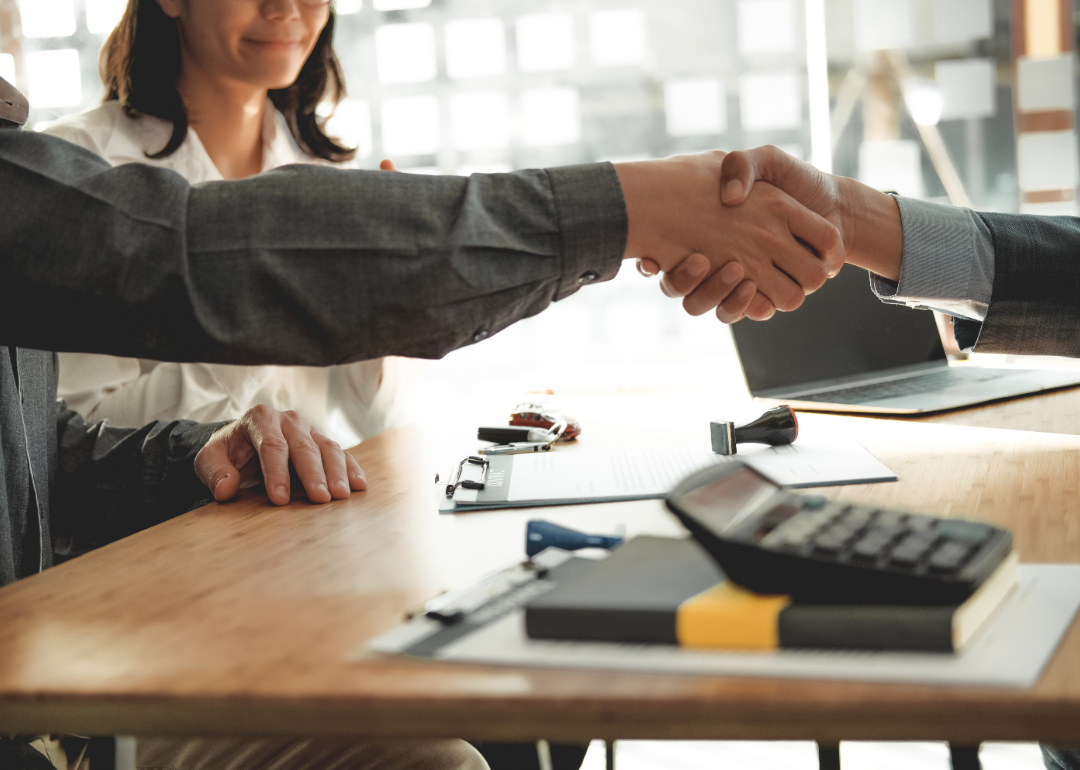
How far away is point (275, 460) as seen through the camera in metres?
0.86

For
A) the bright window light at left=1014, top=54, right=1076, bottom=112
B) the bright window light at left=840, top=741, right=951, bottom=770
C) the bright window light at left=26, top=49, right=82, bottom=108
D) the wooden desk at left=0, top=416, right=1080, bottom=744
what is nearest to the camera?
the wooden desk at left=0, top=416, right=1080, bottom=744

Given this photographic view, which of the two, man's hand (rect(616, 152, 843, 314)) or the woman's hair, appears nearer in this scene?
man's hand (rect(616, 152, 843, 314))

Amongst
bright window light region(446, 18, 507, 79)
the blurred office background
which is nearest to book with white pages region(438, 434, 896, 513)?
the blurred office background

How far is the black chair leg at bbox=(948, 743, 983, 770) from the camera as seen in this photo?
3.27ft

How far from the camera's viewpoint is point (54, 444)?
1072 millimetres

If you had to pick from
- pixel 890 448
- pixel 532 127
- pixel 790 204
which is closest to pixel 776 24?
pixel 532 127

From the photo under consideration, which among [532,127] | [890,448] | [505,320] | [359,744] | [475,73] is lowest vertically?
[359,744]

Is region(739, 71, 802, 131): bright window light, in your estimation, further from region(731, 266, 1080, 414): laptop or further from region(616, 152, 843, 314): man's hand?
region(616, 152, 843, 314): man's hand

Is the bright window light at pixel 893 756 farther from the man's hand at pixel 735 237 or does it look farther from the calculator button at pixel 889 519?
the calculator button at pixel 889 519

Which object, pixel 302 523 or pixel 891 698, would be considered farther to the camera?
pixel 302 523

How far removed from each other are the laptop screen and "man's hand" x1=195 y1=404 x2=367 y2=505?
2.12 ft

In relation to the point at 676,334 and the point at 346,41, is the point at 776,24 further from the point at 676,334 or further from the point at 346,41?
the point at 346,41

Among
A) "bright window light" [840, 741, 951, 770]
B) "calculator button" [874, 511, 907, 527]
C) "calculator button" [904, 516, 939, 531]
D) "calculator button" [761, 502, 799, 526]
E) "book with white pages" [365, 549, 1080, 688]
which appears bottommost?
"bright window light" [840, 741, 951, 770]

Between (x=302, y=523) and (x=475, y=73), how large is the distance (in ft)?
8.55
